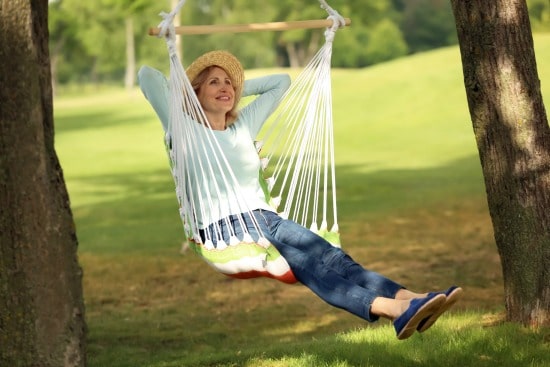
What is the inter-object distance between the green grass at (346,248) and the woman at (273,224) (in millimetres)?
536

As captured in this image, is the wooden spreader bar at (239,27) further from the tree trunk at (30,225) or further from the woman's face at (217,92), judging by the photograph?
the tree trunk at (30,225)

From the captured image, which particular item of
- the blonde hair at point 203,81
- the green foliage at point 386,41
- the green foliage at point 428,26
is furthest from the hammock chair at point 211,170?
the green foliage at point 428,26

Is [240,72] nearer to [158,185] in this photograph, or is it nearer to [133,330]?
[133,330]

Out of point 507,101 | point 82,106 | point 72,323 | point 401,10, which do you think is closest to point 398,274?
point 507,101

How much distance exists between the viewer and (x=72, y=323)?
283 cm

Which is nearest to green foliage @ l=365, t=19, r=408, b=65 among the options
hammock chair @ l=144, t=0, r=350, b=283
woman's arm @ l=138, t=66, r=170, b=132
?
hammock chair @ l=144, t=0, r=350, b=283

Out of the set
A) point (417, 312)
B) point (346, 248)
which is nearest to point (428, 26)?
point (346, 248)

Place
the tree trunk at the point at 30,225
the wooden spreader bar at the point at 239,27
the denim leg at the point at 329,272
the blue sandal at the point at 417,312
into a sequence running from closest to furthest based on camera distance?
the tree trunk at the point at 30,225 < the blue sandal at the point at 417,312 < the denim leg at the point at 329,272 < the wooden spreader bar at the point at 239,27

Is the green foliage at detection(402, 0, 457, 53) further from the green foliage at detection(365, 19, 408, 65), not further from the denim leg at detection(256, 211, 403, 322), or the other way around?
the denim leg at detection(256, 211, 403, 322)

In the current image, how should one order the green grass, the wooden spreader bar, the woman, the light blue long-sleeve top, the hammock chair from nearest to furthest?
the woman, the hammock chair, the wooden spreader bar, the light blue long-sleeve top, the green grass

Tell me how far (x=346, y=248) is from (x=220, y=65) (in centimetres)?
494

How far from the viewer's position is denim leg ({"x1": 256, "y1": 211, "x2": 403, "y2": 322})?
3.07 meters

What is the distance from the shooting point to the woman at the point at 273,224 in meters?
2.96

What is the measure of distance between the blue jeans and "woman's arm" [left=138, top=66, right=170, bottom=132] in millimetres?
475
